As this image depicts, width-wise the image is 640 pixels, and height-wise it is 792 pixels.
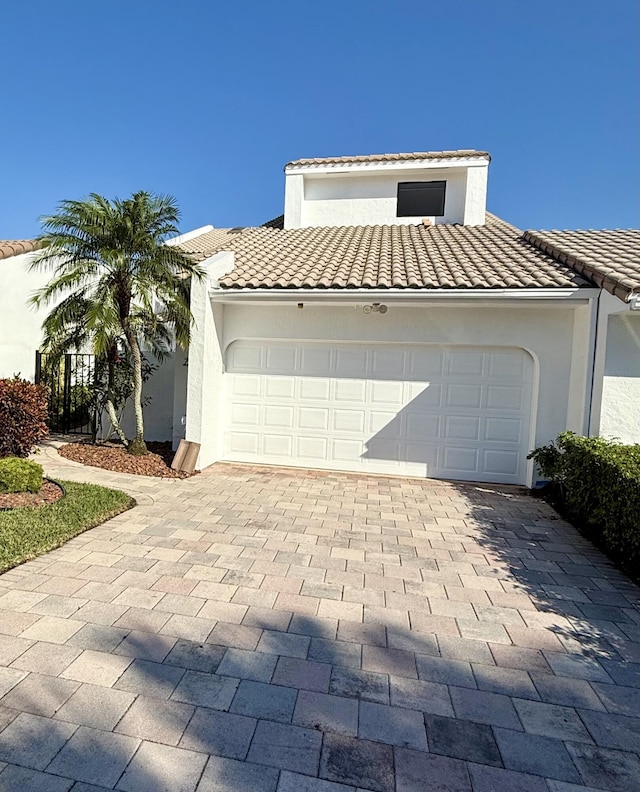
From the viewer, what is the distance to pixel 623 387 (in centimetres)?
695

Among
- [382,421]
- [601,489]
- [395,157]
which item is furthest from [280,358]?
[395,157]

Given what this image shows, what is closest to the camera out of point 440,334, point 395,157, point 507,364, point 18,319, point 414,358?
point 507,364

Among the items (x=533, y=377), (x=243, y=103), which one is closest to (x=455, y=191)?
(x=243, y=103)

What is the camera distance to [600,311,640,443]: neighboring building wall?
6941 millimetres

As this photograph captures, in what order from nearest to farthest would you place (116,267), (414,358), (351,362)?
(116,267) → (414,358) → (351,362)

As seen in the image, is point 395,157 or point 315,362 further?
point 395,157

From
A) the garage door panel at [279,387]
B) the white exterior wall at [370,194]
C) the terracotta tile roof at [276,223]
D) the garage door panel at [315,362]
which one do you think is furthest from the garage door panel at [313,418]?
the terracotta tile roof at [276,223]

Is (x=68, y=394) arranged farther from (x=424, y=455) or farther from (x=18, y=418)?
(x=424, y=455)

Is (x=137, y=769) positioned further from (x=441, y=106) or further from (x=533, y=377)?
(x=441, y=106)

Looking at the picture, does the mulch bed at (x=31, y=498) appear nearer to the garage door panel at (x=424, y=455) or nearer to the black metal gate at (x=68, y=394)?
the black metal gate at (x=68, y=394)

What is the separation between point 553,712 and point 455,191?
14.3 m

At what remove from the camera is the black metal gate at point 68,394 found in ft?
37.1

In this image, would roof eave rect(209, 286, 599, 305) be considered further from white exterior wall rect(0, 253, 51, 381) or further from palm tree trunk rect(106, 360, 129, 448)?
white exterior wall rect(0, 253, 51, 381)

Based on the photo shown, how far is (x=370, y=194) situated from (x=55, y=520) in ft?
42.6
